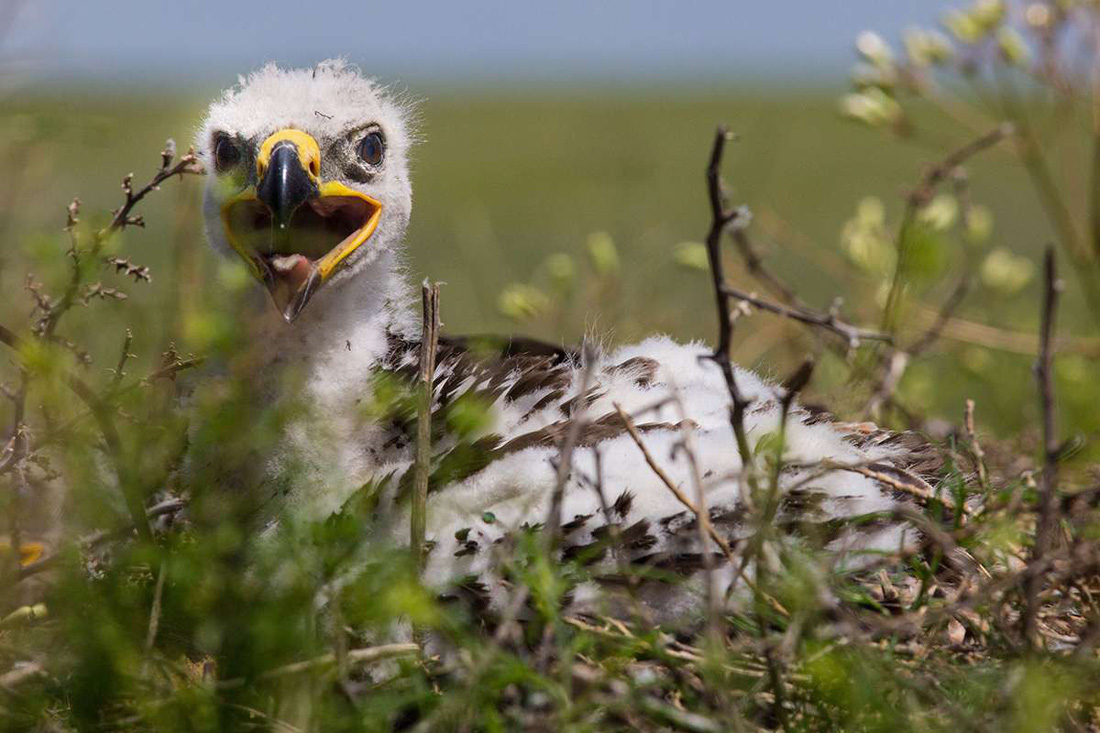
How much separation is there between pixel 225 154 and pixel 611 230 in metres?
6.68

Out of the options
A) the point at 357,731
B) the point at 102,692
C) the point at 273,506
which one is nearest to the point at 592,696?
the point at 357,731

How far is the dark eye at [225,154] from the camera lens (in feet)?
11.9

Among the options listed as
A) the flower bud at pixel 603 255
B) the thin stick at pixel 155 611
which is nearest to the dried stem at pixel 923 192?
the flower bud at pixel 603 255

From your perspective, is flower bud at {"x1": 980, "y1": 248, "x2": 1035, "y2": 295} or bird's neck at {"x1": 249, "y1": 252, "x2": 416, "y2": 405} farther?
flower bud at {"x1": 980, "y1": 248, "x2": 1035, "y2": 295}

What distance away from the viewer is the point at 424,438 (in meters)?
2.76

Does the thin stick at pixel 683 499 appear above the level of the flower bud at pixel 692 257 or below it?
above

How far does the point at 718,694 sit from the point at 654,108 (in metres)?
22.2

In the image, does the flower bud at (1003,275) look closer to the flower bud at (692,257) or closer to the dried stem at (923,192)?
the dried stem at (923,192)

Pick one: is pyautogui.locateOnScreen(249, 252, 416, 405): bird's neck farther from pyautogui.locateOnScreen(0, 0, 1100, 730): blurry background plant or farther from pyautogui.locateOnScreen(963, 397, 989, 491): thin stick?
pyautogui.locateOnScreen(963, 397, 989, 491): thin stick

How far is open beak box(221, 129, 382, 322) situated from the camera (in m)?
3.30

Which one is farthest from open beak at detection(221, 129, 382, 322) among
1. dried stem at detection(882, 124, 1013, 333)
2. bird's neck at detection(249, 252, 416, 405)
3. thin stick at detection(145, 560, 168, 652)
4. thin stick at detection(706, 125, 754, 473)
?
dried stem at detection(882, 124, 1013, 333)

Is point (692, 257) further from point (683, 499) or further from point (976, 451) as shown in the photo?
point (683, 499)

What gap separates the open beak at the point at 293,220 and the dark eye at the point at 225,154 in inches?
8.5

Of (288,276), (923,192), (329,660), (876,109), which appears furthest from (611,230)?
(329,660)
